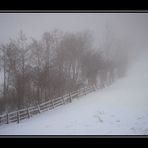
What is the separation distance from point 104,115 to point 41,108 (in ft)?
4.31

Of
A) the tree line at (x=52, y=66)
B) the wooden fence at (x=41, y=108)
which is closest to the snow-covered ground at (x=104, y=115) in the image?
the wooden fence at (x=41, y=108)

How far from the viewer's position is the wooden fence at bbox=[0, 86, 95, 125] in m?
5.04

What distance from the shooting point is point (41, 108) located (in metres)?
5.17

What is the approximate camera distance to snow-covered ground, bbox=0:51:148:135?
5035 mm

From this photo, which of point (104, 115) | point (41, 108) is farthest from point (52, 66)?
point (104, 115)

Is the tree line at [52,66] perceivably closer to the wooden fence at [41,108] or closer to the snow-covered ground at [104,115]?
the wooden fence at [41,108]

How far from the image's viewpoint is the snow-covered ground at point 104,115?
16.5 feet

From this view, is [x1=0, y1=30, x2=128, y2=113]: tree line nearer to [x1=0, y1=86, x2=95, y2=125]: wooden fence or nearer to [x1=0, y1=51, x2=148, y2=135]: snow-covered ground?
[x1=0, y1=86, x2=95, y2=125]: wooden fence

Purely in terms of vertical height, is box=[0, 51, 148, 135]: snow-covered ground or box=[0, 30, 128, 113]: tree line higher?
box=[0, 30, 128, 113]: tree line

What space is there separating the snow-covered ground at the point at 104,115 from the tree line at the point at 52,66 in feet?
0.95

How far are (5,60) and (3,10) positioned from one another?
3.40 feet

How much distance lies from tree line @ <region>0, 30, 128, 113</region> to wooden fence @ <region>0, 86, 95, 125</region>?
0.09 m

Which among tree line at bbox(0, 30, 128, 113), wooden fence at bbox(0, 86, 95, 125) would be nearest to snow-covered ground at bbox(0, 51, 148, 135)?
wooden fence at bbox(0, 86, 95, 125)
